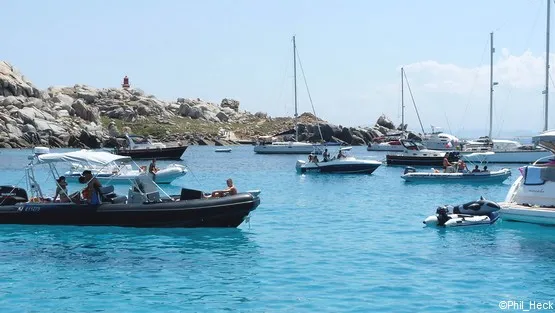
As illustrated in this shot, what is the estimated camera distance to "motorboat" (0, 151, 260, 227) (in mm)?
26500

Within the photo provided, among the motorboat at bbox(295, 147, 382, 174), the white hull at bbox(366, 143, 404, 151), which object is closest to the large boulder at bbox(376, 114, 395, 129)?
the white hull at bbox(366, 143, 404, 151)

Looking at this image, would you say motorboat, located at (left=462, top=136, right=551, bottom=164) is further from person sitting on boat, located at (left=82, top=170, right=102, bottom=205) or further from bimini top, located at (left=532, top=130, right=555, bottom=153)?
person sitting on boat, located at (left=82, top=170, right=102, bottom=205)

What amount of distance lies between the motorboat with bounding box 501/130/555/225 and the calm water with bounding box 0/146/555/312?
0.57 metres

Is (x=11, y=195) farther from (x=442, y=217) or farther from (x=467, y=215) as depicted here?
(x=467, y=215)

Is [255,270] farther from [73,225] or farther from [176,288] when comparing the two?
[73,225]

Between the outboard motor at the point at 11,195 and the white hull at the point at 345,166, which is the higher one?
the outboard motor at the point at 11,195

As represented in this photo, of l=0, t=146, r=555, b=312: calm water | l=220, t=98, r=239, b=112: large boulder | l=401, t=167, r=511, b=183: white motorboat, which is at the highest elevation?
l=220, t=98, r=239, b=112: large boulder

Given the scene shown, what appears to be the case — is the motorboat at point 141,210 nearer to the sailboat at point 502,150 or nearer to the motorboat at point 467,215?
the motorboat at point 467,215

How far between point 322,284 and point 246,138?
135603 mm

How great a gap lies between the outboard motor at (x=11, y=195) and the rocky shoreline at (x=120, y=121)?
6976 centimetres

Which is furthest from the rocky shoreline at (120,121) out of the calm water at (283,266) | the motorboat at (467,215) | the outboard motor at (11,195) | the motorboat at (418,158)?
the motorboat at (467,215)

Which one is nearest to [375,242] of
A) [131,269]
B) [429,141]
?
[131,269]

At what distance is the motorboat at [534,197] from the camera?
91.0ft

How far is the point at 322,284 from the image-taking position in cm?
1834
